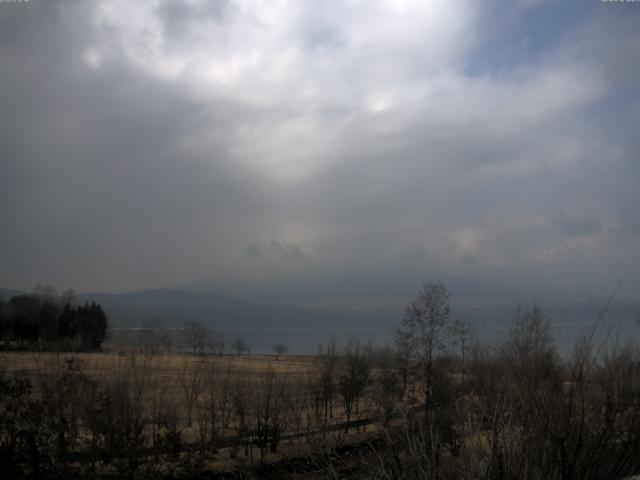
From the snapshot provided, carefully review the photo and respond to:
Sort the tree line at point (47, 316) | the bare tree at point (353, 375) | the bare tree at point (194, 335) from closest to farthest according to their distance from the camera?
the bare tree at point (353, 375) → the tree line at point (47, 316) → the bare tree at point (194, 335)

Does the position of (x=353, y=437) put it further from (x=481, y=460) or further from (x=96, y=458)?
(x=481, y=460)

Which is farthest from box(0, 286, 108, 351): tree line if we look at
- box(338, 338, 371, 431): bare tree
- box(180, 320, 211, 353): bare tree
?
box(338, 338, 371, 431): bare tree

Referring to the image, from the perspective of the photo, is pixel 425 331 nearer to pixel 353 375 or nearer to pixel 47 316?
pixel 353 375

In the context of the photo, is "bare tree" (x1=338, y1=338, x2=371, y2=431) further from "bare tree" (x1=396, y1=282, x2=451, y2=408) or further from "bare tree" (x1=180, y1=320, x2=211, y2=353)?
"bare tree" (x1=180, y1=320, x2=211, y2=353)

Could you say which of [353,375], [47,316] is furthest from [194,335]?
[353,375]

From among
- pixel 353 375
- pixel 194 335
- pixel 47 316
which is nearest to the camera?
pixel 353 375

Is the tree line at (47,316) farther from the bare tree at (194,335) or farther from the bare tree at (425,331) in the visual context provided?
the bare tree at (425,331)

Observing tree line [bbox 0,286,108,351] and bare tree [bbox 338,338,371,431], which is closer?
bare tree [bbox 338,338,371,431]

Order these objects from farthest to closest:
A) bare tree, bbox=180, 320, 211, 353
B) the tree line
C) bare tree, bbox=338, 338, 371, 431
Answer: bare tree, bbox=180, 320, 211, 353 < the tree line < bare tree, bbox=338, 338, 371, 431

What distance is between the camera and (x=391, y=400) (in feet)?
98.1

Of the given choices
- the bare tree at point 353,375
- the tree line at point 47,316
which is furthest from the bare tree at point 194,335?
the bare tree at point 353,375

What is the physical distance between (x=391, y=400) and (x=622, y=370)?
21488mm

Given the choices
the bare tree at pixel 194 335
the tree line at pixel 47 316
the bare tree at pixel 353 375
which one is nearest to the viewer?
the bare tree at pixel 353 375

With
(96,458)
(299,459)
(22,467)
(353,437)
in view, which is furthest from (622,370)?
(353,437)
